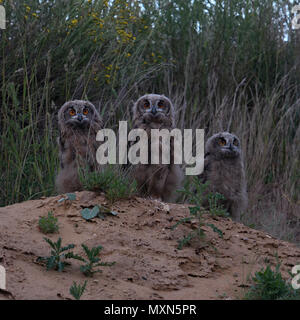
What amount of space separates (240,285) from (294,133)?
564cm

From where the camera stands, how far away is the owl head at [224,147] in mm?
6715

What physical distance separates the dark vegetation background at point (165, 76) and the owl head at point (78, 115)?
7.0 inches

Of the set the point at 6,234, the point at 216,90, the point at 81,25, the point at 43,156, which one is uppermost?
the point at 81,25

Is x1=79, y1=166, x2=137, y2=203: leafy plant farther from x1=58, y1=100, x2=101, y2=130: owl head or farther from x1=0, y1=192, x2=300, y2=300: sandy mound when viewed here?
x1=58, y1=100, x2=101, y2=130: owl head

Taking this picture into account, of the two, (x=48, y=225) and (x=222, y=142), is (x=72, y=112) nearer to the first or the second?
(x=222, y=142)

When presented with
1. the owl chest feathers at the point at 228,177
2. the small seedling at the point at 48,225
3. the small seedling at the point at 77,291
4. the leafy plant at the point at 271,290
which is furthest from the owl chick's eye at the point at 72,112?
the leafy plant at the point at 271,290

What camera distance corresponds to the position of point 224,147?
6734mm

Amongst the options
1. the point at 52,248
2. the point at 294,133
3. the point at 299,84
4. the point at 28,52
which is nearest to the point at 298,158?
the point at 294,133

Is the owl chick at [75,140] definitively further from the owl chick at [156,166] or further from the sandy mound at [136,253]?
the sandy mound at [136,253]

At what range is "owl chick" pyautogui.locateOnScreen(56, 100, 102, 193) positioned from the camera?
6.02 m

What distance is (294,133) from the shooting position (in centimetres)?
905

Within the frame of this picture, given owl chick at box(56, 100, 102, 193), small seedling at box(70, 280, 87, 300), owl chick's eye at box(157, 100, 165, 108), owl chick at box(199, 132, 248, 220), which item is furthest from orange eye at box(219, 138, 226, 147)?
small seedling at box(70, 280, 87, 300)

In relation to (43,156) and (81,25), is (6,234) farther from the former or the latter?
(81,25)

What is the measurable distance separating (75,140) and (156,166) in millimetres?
963
